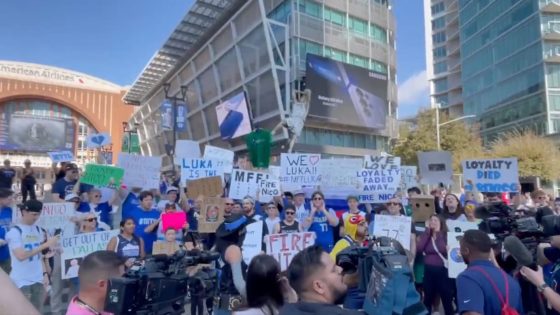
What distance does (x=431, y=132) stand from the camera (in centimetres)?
3162

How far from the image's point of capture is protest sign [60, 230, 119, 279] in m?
5.56

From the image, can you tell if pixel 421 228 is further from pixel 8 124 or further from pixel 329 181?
pixel 8 124

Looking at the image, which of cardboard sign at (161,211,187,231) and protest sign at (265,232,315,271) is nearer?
protest sign at (265,232,315,271)

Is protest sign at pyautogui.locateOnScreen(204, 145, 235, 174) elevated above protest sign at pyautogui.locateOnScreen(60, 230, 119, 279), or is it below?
above

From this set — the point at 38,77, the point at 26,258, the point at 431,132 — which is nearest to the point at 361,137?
the point at 431,132

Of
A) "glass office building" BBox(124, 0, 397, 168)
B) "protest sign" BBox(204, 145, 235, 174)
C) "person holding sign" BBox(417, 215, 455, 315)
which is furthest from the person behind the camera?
"glass office building" BBox(124, 0, 397, 168)

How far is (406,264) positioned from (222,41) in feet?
111

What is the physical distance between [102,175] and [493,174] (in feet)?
25.3

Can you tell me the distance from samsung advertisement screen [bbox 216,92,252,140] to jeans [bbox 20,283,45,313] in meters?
23.8

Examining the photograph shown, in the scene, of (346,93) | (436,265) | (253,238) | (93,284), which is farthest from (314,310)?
(346,93)

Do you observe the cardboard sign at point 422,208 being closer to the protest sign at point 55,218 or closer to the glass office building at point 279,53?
the protest sign at point 55,218

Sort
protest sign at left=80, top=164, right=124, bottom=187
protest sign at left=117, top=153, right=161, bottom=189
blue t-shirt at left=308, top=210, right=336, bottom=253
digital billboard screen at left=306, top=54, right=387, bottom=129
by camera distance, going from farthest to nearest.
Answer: digital billboard screen at left=306, top=54, right=387, bottom=129, protest sign at left=117, top=153, right=161, bottom=189, protest sign at left=80, top=164, right=124, bottom=187, blue t-shirt at left=308, top=210, right=336, bottom=253

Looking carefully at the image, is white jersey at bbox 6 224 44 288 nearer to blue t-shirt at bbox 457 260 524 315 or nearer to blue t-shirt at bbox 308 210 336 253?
blue t-shirt at bbox 308 210 336 253

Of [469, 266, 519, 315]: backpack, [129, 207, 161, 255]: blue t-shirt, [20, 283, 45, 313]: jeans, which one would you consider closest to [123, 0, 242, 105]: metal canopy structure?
[129, 207, 161, 255]: blue t-shirt
